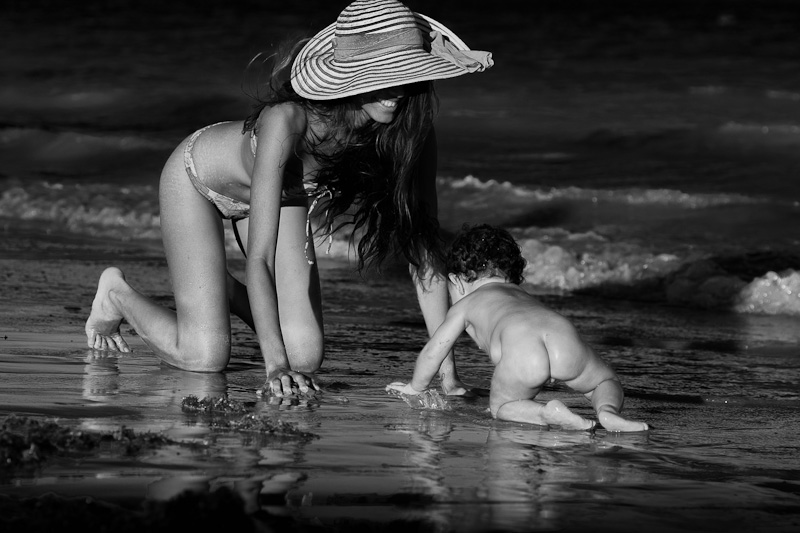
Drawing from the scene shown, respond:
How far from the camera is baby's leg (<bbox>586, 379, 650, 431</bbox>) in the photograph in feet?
13.0

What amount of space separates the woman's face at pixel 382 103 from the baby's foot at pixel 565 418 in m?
1.24

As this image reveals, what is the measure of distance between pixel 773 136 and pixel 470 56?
1102cm

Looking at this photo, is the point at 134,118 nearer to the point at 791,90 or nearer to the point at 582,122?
the point at 582,122

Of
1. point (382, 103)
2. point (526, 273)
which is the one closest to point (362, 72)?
point (382, 103)

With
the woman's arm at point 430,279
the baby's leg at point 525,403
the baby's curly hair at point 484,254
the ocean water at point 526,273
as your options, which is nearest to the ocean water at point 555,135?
the ocean water at point 526,273

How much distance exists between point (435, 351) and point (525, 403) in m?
0.44

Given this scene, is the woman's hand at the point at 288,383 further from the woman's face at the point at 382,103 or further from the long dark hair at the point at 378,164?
the woman's face at the point at 382,103

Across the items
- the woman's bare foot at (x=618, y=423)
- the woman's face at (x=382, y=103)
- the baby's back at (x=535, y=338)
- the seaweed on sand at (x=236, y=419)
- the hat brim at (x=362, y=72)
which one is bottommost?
the woman's bare foot at (x=618, y=423)

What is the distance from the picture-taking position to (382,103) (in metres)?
4.43

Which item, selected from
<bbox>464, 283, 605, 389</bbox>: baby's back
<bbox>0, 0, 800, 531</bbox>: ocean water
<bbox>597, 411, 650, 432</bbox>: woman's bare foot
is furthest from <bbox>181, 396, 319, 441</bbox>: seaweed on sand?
<bbox>597, 411, 650, 432</bbox>: woman's bare foot

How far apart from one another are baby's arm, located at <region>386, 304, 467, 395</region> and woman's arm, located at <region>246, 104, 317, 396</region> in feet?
1.45

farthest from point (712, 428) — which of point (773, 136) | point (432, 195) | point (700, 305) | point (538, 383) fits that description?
point (773, 136)

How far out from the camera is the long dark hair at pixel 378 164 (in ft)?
14.8

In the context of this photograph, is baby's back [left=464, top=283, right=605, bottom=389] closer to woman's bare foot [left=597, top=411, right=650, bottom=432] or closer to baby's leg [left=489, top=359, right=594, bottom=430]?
baby's leg [left=489, top=359, right=594, bottom=430]
